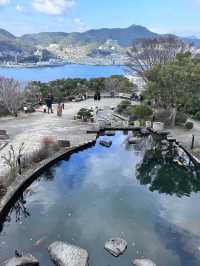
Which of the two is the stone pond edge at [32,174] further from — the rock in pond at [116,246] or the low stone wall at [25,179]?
the rock in pond at [116,246]

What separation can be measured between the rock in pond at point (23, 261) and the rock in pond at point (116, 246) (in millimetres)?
2431

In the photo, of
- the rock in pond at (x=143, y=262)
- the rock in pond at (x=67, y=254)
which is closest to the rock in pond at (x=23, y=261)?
the rock in pond at (x=67, y=254)

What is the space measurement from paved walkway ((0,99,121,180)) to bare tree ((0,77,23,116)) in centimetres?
111

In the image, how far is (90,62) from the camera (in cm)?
15912

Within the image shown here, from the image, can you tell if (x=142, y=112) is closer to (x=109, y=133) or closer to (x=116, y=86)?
(x=109, y=133)

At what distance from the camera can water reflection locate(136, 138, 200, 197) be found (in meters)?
15.5

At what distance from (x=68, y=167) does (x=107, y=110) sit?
14522 mm

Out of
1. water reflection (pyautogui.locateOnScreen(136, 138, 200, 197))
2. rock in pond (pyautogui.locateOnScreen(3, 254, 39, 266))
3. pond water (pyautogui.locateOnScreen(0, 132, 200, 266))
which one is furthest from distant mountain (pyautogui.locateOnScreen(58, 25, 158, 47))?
rock in pond (pyautogui.locateOnScreen(3, 254, 39, 266))

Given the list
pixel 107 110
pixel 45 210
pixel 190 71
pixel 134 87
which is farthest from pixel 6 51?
pixel 45 210

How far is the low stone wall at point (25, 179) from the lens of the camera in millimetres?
12038

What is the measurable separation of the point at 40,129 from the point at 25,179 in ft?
28.7

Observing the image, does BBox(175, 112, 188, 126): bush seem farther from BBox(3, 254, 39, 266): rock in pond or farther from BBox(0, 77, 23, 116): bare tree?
BBox(3, 254, 39, 266): rock in pond

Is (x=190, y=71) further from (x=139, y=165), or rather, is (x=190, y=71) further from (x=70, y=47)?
(x=70, y=47)

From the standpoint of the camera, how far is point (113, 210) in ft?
41.7
